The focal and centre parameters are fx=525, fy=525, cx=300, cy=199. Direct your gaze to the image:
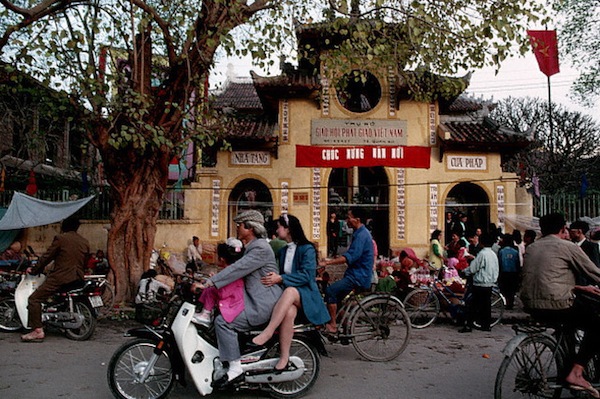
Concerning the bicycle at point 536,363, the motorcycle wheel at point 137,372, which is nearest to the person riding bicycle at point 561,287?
the bicycle at point 536,363

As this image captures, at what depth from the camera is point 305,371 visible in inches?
201

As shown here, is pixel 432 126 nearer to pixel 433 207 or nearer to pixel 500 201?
pixel 433 207

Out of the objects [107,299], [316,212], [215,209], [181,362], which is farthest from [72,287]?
[316,212]

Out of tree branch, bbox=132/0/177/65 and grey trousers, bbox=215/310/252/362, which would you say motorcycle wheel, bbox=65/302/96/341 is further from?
tree branch, bbox=132/0/177/65

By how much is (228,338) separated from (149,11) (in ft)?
20.0

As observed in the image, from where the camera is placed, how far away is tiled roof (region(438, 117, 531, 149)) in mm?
16578

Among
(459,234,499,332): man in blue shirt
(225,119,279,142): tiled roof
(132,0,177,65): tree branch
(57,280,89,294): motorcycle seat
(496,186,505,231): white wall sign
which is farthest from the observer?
(496,186,505,231): white wall sign

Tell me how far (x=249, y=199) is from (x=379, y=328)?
1154cm

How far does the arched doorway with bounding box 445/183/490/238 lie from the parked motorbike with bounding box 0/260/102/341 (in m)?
12.4

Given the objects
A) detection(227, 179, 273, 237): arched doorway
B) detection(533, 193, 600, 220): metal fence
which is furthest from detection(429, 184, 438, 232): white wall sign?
detection(227, 179, 273, 237): arched doorway

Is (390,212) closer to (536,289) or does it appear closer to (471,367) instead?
(471,367)

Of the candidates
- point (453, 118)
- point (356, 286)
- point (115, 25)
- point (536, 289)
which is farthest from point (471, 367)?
point (453, 118)

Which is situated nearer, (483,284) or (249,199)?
(483,284)

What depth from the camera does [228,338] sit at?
185 inches
